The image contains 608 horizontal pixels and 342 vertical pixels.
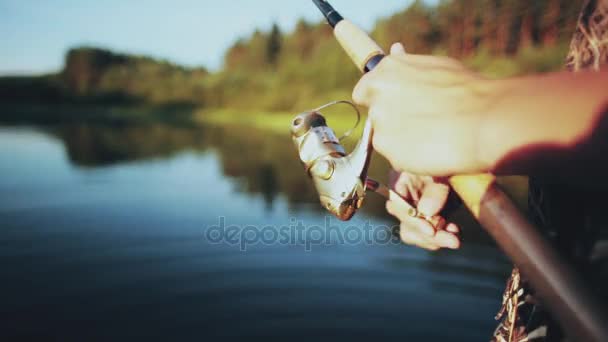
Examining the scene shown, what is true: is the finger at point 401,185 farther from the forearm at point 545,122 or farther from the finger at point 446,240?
the forearm at point 545,122

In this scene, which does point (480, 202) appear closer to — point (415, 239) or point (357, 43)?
point (415, 239)

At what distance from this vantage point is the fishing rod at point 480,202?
26.8 inches

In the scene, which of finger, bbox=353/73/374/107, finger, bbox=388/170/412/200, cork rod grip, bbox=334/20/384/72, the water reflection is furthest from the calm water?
finger, bbox=353/73/374/107

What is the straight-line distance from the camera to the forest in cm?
2347

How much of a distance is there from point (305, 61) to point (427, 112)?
47.3m

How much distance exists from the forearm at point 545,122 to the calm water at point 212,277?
111 inches

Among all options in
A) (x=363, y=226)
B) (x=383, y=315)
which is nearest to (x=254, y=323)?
(x=383, y=315)

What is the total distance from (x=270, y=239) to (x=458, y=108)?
4740mm

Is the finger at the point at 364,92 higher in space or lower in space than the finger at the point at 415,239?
higher

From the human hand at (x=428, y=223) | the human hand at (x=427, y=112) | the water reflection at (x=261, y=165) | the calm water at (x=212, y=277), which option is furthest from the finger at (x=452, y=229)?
the water reflection at (x=261, y=165)

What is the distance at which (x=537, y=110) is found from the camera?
65 cm

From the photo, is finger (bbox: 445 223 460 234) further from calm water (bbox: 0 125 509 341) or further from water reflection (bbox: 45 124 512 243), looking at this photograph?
water reflection (bbox: 45 124 512 243)

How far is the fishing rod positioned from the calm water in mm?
2312

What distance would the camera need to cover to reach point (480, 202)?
2.85 ft
